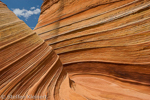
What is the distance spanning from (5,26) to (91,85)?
118cm

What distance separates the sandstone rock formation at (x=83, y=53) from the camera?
824mm

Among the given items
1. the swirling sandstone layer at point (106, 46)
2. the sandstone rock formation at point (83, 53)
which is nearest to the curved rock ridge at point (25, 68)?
the sandstone rock formation at point (83, 53)

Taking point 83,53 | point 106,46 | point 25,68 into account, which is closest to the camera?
point 25,68

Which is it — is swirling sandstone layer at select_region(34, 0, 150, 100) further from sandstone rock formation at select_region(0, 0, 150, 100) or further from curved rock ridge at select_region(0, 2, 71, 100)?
curved rock ridge at select_region(0, 2, 71, 100)

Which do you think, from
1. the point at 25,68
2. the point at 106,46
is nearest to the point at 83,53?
the point at 106,46

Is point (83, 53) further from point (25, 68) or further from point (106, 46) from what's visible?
point (25, 68)

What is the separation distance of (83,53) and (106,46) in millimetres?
379

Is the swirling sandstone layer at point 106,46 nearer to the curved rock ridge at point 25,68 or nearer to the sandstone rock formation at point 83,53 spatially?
the sandstone rock formation at point 83,53

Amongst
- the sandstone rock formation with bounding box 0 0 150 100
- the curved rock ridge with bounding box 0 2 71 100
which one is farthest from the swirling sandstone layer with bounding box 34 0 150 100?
the curved rock ridge with bounding box 0 2 71 100

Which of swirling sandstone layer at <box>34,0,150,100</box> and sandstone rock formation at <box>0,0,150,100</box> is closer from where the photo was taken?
sandstone rock formation at <box>0,0,150,100</box>

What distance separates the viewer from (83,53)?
1601mm

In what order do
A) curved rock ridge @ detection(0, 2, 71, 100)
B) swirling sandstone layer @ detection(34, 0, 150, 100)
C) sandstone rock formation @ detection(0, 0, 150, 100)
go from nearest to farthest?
1. curved rock ridge @ detection(0, 2, 71, 100)
2. sandstone rock formation @ detection(0, 0, 150, 100)
3. swirling sandstone layer @ detection(34, 0, 150, 100)

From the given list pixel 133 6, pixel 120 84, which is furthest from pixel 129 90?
pixel 133 6

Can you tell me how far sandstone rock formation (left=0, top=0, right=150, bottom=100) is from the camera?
0.82 meters
